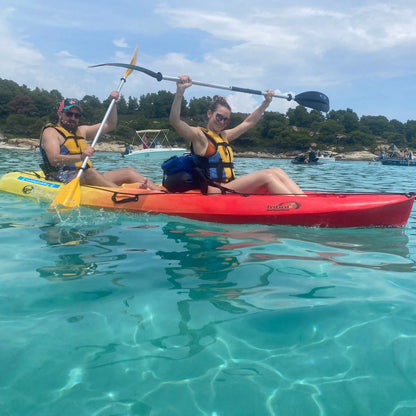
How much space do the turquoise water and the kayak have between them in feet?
3.07

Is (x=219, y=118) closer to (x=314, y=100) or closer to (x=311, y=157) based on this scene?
(x=314, y=100)

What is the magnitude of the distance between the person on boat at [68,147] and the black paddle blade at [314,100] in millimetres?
2847

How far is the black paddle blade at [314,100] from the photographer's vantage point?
668 cm

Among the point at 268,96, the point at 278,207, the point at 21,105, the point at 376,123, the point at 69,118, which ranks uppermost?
the point at 376,123

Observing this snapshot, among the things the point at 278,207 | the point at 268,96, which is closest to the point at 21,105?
the point at 268,96

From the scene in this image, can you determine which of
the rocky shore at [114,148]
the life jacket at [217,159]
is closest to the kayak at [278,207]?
the life jacket at [217,159]

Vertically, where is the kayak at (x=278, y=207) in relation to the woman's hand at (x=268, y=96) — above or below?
below

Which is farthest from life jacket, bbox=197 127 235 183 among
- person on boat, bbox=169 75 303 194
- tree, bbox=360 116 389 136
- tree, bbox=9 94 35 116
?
tree, bbox=360 116 389 136

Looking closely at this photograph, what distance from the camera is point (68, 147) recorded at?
236 inches

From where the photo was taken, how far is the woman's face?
521 cm

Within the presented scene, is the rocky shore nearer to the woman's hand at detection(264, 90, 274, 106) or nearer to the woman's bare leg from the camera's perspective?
the woman's hand at detection(264, 90, 274, 106)

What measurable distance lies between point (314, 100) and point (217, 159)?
2.43 metres

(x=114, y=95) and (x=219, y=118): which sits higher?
(x=114, y=95)

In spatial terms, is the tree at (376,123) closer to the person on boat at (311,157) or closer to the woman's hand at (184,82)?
the person on boat at (311,157)
